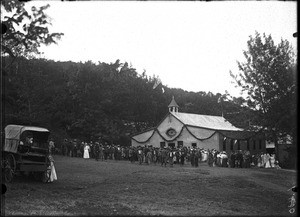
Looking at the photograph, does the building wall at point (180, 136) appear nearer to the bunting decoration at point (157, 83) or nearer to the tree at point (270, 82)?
the tree at point (270, 82)

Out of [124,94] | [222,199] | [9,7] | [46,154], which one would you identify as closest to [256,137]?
[124,94]

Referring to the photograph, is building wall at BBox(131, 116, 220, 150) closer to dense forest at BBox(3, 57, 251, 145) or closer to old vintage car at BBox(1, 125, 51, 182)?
dense forest at BBox(3, 57, 251, 145)

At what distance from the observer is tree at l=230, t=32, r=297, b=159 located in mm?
33531

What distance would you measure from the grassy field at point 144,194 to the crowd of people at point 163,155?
652 cm

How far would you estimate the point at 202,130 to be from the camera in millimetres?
42062

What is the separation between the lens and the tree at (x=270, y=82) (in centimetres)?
3353

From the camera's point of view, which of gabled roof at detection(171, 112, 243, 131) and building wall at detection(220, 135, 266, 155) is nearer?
building wall at detection(220, 135, 266, 155)

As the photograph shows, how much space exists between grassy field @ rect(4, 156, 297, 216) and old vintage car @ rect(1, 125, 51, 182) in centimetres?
59

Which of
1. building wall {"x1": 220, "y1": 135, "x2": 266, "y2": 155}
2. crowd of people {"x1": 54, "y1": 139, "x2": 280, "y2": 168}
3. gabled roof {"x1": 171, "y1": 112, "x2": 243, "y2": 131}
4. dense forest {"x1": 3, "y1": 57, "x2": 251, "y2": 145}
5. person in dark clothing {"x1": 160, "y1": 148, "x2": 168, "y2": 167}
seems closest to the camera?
dense forest {"x1": 3, "y1": 57, "x2": 251, "y2": 145}

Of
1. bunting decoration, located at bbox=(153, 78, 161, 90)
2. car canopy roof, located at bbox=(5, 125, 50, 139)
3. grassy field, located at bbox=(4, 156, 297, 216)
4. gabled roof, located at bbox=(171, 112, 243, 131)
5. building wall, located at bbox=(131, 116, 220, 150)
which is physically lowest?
grassy field, located at bbox=(4, 156, 297, 216)

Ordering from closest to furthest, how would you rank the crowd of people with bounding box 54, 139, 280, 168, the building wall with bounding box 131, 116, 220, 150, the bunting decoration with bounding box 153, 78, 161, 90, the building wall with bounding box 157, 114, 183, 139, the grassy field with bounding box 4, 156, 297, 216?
the grassy field with bounding box 4, 156, 297, 216, the crowd of people with bounding box 54, 139, 280, 168, the building wall with bounding box 131, 116, 220, 150, the building wall with bounding box 157, 114, 183, 139, the bunting decoration with bounding box 153, 78, 161, 90

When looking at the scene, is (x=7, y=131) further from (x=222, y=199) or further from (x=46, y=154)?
(x=222, y=199)

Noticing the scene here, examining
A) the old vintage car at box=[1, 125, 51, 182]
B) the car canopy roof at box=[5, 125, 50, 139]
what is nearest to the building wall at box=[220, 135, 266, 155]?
the old vintage car at box=[1, 125, 51, 182]

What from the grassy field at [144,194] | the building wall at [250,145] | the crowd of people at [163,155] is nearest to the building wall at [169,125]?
the building wall at [250,145]
